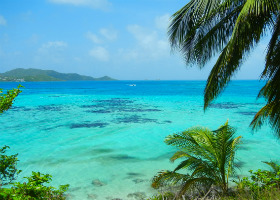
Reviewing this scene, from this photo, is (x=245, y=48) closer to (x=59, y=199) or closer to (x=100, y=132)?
(x=59, y=199)

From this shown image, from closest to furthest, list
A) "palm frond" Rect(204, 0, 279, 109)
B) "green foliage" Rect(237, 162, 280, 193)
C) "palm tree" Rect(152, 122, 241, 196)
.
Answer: "palm frond" Rect(204, 0, 279, 109) → "green foliage" Rect(237, 162, 280, 193) → "palm tree" Rect(152, 122, 241, 196)

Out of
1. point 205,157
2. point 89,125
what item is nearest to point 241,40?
point 205,157

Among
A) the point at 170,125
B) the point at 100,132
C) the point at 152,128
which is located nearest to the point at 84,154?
the point at 100,132

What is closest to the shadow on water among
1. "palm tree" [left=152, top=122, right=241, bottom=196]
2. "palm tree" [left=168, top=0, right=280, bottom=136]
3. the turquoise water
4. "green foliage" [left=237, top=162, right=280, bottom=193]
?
the turquoise water

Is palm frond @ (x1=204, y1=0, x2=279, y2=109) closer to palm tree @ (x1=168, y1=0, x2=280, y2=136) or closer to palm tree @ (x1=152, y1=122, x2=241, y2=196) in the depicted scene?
palm tree @ (x1=168, y1=0, x2=280, y2=136)

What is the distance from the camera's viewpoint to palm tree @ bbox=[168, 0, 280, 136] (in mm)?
3719

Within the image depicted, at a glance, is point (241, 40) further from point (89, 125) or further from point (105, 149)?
point (89, 125)

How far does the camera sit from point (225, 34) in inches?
177

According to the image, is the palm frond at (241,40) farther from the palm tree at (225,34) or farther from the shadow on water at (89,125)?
the shadow on water at (89,125)

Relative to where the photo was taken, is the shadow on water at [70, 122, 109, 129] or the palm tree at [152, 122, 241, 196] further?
the shadow on water at [70, 122, 109, 129]

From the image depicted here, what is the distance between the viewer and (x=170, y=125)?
59.4 feet

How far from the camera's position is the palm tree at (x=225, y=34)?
372 cm

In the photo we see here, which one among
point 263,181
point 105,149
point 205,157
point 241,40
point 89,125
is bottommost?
point 105,149

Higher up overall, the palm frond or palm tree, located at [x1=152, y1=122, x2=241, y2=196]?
the palm frond
